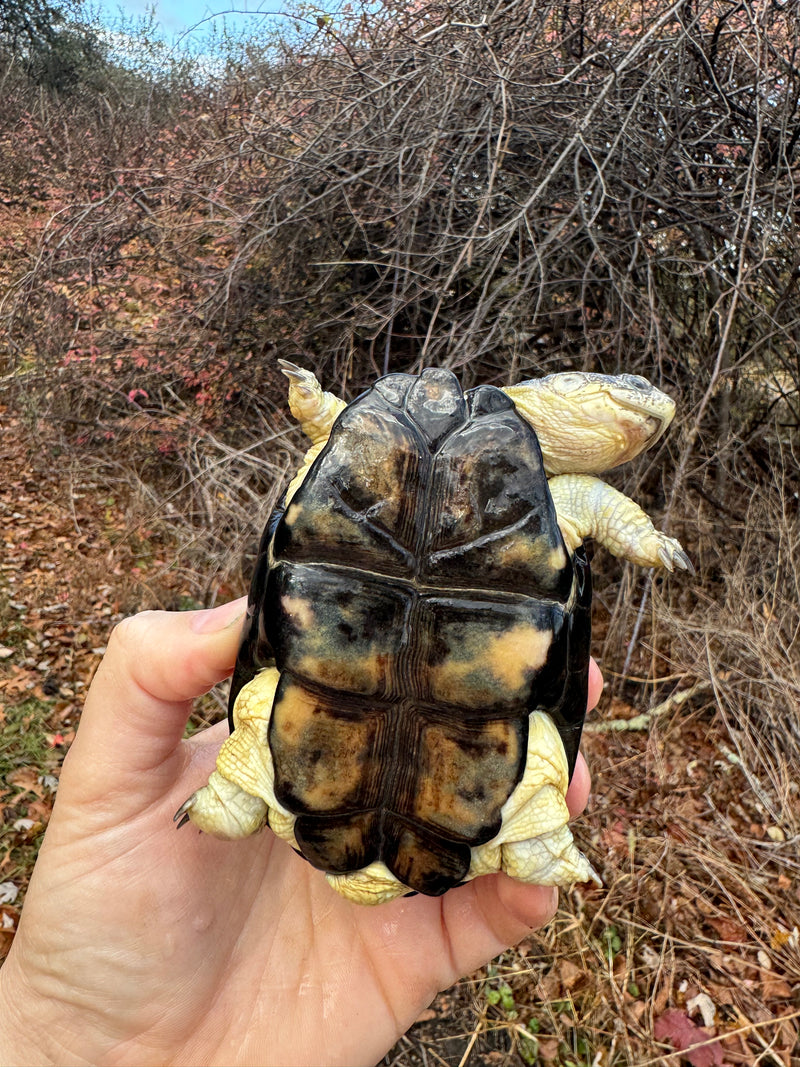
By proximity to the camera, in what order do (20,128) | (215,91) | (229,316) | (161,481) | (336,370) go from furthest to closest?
(20,128) < (215,91) < (161,481) < (229,316) < (336,370)

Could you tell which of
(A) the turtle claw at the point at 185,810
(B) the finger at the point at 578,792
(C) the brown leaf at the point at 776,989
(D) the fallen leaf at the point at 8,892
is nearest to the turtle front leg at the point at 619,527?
(B) the finger at the point at 578,792

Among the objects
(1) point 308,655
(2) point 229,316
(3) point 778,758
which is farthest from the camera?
(2) point 229,316

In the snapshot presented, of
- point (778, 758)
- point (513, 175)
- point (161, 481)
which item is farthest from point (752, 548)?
point (161, 481)

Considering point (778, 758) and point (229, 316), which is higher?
point (229, 316)

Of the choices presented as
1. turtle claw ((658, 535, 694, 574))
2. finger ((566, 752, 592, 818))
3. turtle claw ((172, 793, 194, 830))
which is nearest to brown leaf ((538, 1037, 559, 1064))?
finger ((566, 752, 592, 818))

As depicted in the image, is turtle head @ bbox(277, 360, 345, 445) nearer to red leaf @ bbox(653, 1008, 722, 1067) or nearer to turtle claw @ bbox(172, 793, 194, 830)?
turtle claw @ bbox(172, 793, 194, 830)

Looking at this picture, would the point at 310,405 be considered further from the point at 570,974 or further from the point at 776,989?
the point at 776,989

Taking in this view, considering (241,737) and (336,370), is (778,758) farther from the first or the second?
(336,370)

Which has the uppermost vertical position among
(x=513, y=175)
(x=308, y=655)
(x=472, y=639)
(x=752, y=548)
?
(x=513, y=175)
